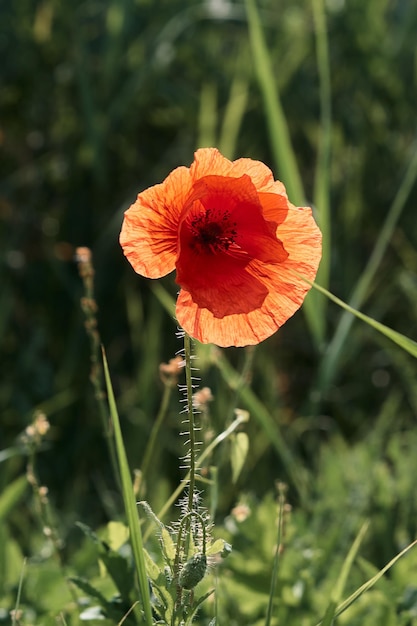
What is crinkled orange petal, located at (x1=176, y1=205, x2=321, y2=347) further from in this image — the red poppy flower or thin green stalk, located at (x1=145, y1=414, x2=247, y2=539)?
thin green stalk, located at (x1=145, y1=414, x2=247, y2=539)

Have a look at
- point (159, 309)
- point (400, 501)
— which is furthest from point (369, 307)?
point (400, 501)

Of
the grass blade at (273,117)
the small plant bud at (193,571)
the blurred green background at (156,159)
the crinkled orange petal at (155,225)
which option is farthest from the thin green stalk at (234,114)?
the small plant bud at (193,571)

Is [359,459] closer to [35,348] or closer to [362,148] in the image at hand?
[35,348]

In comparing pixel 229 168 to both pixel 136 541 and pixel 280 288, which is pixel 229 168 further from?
pixel 136 541

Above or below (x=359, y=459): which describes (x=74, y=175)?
above

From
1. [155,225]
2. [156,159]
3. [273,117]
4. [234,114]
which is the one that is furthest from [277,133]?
[155,225]

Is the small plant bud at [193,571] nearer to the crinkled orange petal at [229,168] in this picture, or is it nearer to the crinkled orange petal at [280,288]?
the crinkled orange petal at [280,288]
